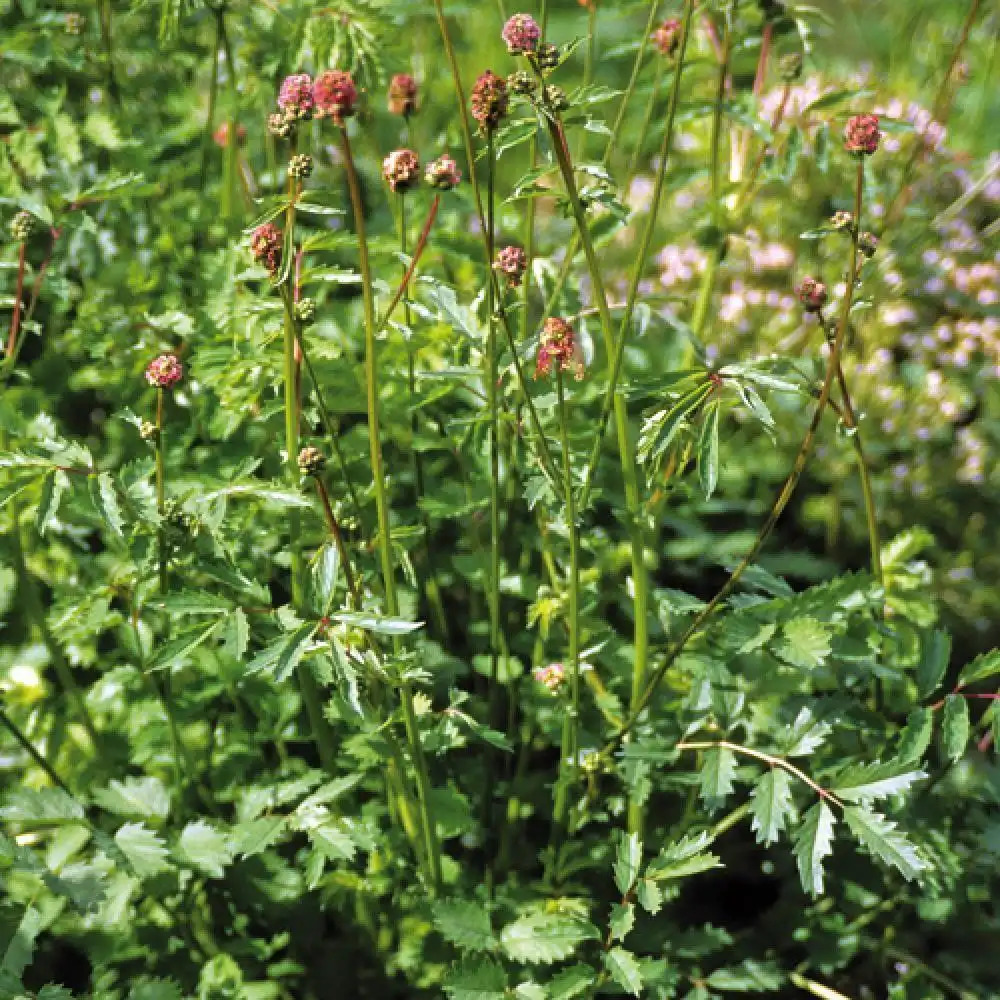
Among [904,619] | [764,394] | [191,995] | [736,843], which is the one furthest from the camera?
[764,394]

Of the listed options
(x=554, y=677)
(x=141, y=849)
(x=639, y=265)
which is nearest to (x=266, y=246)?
(x=639, y=265)

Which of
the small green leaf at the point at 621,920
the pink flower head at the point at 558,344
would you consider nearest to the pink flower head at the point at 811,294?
the pink flower head at the point at 558,344

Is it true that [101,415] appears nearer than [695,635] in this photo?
No

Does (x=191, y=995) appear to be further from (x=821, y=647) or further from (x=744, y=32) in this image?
(x=744, y=32)

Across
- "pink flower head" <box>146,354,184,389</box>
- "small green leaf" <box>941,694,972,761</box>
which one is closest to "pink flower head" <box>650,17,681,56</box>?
"pink flower head" <box>146,354,184,389</box>

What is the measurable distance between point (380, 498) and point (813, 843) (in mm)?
624

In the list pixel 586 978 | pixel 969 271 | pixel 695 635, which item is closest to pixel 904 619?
pixel 695 635

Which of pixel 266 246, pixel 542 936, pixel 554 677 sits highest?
pixel 266 246

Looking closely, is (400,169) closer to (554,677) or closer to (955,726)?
(554,677)

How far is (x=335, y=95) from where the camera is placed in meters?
0.98

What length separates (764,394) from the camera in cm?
242

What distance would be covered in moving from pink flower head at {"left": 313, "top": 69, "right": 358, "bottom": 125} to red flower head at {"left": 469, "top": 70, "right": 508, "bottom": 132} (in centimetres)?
13

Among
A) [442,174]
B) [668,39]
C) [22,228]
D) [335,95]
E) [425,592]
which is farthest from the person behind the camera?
[425,592]

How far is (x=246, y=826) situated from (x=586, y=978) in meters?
0.46
